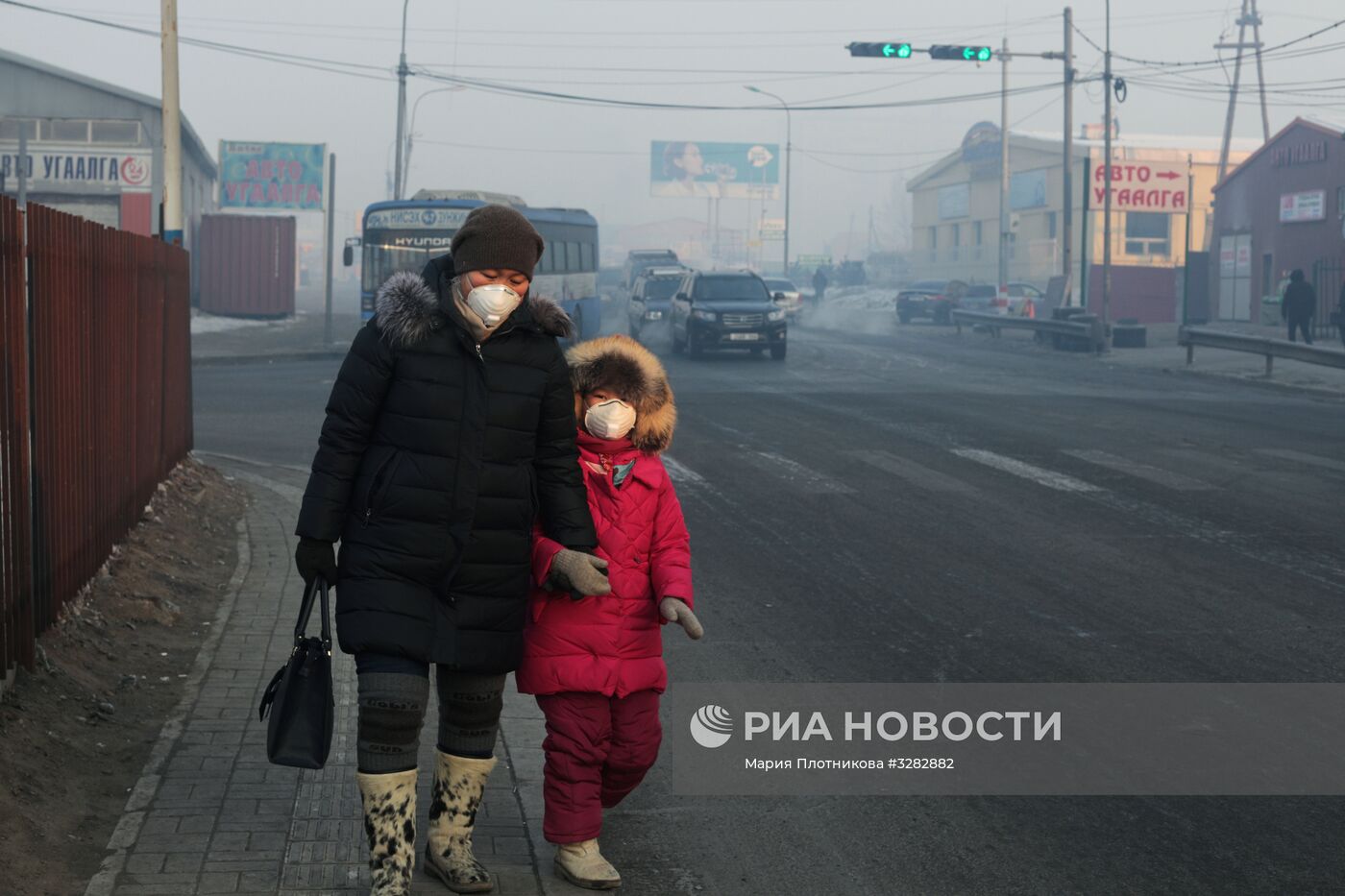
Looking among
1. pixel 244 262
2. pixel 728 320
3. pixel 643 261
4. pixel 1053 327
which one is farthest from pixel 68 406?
pixel 643 261

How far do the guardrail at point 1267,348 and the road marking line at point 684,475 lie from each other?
41.3 feet

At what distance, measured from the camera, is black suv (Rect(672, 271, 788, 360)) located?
101 ft

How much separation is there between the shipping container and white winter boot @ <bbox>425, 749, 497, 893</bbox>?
4326cm

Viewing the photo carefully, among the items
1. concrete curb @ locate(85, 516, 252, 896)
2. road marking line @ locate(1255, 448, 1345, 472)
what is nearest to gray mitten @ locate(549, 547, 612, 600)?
concrete curb @ locate(85, 516, 252, 896)

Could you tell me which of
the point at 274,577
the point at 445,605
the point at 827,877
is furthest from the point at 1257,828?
the point at 274,577

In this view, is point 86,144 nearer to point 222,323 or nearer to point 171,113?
point 222,323

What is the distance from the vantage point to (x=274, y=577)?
873 centimetres

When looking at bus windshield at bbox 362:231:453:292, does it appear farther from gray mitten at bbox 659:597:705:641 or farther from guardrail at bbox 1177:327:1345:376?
gray mitten at bbox 659:597:705:641

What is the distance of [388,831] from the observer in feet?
13.2

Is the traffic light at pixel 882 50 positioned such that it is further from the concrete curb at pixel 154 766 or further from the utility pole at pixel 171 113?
the concrete curb at pixel 154 766

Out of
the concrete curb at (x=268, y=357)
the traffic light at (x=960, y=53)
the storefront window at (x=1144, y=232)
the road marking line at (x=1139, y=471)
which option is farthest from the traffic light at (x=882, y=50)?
the storefront window at (x=1144, y=232)

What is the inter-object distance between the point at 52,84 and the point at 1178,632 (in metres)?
39.5

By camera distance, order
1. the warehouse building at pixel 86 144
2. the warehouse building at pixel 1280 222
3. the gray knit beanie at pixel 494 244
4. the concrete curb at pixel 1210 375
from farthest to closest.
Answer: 1. the warehouse building at pixel 1280 222
2. the warehouse building at pixel 86 144
3. the concrete curb at pixel 1210 375
4. the gray knit beanie at pixel 494 244

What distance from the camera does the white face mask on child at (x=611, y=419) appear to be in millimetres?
4371
